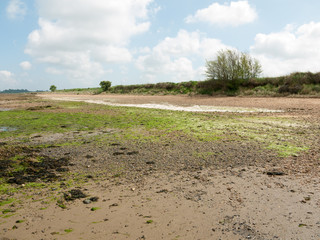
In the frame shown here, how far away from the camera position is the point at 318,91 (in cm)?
2655

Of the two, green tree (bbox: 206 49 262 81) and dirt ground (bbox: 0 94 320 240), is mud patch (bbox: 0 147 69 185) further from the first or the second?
green tree (bbox: 206 49 262 81)

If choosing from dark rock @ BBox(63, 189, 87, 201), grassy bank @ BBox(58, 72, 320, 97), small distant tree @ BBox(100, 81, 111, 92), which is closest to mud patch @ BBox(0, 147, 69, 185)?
dark rock @ BBox(63, 189, 87, 201)

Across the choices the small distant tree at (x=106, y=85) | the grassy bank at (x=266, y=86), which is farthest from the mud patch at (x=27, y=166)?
the small distant tree at (x=106, y=85)

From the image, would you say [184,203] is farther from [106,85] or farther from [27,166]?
[106,85]

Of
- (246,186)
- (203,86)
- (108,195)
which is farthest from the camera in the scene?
(203,86)

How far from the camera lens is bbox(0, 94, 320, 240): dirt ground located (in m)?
3.51

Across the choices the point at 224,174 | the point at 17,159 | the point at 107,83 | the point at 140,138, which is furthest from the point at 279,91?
the point at 107,83

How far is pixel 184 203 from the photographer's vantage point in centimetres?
429

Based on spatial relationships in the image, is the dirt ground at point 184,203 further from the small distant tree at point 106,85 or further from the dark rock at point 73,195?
the small distant tree at point 106,85

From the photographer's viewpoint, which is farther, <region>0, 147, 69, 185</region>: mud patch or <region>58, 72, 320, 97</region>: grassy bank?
<region>58, 72, 320, 97</region>: grassy bank

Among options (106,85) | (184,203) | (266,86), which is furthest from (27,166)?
(106,85)

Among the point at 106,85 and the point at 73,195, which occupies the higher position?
the point at 106,85

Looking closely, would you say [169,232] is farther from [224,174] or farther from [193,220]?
[224,174]

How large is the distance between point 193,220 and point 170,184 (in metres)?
1.38
